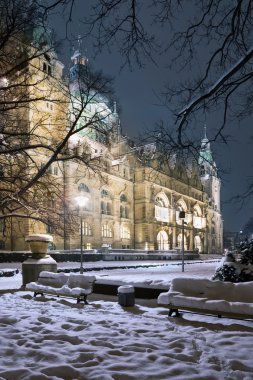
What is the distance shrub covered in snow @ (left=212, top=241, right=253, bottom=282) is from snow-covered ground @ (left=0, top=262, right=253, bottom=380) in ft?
8.23

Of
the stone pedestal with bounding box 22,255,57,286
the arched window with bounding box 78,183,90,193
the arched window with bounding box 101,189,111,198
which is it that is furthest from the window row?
the stone pedestal with bounding box 22,255,57,286

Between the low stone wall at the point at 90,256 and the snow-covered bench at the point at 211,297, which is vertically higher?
the snow-covered bench at the point at 211,297

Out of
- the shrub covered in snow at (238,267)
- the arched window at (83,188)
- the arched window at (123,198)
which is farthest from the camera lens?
the arched window at (123,198)

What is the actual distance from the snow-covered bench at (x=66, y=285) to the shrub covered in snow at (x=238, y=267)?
12.5ft

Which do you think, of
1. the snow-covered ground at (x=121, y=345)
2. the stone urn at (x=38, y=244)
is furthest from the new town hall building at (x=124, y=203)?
the snow-covered ground at (x=121, y=345)

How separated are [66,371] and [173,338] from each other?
2353mm

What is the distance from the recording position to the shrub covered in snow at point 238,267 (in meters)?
11.0

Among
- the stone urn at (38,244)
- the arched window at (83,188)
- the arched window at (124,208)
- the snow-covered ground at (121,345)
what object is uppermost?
the arched window at (83,188)

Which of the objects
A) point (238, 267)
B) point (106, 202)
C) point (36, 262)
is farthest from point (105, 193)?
point (238, 267)

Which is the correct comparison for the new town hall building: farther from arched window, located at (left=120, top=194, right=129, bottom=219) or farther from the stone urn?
the stone urn

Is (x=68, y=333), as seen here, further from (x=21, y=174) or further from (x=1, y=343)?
(x=21, y=174)

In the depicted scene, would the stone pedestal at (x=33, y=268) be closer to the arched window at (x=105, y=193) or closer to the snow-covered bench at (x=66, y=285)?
the snow-covered bench at (x=66, y=285)

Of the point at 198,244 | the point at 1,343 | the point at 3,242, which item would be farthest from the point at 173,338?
the point at 198,244

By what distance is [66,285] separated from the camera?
1227cm
